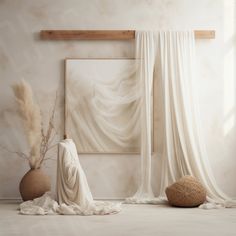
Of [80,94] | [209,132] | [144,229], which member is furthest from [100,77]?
[144,229]

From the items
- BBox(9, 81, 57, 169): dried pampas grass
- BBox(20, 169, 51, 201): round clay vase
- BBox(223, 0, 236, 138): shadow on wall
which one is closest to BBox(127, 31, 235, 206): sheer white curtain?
BBox(223, 0, 236, 138): shadow on wall

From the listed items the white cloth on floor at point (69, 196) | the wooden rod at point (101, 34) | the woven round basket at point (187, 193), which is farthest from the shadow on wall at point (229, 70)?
the white cloth on floor at point (69, 196)

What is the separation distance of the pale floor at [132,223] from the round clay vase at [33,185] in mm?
445

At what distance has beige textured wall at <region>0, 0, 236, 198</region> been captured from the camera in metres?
6.69

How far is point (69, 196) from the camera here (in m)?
5.68

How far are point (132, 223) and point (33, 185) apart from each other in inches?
69.9

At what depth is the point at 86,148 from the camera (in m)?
6.70

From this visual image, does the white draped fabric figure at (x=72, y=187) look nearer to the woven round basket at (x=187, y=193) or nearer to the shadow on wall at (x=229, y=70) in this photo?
the woven round basket at (x=187, y=193)

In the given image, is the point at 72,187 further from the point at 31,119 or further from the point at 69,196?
the point at 31,119

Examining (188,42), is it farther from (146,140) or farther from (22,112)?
(22,112)

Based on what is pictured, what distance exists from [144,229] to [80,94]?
8.55ft

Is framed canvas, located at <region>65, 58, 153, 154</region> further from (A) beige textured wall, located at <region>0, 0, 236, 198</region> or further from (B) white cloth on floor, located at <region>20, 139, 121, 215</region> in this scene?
(B) white cloth on floor, located at <region>20, 139, 121, 215</region>

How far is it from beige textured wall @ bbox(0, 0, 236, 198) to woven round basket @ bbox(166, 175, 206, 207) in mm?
745

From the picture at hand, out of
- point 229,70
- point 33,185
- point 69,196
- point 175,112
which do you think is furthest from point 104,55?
point 69,196
